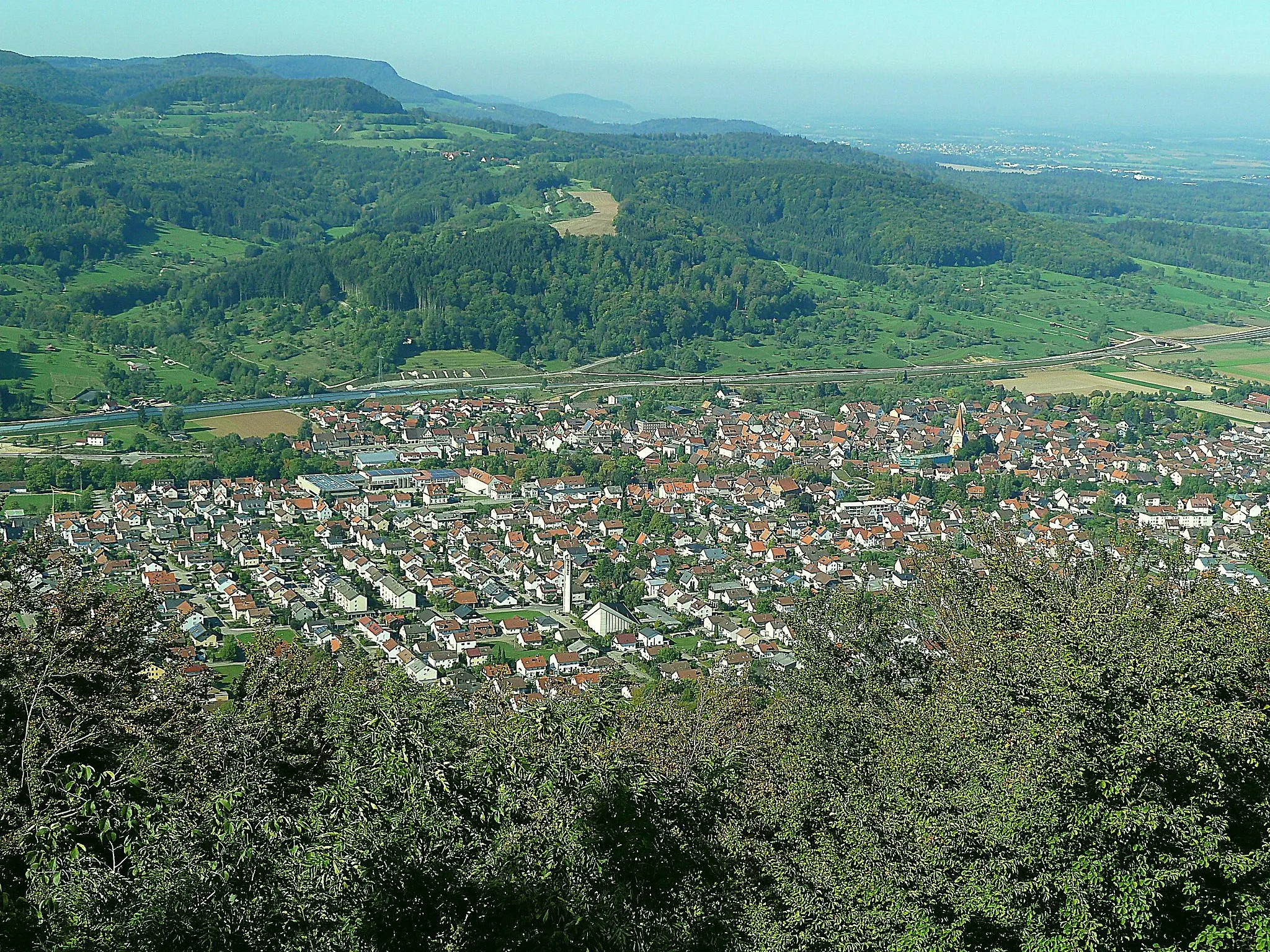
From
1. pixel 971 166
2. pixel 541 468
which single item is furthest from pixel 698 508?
pixel 971 166

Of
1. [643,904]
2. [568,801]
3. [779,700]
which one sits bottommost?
[779,700]

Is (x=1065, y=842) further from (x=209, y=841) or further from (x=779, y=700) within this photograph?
(x=779, y=700)

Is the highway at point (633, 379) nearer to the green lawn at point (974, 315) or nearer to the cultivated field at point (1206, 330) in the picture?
the cultivated field at point (1206, 330)

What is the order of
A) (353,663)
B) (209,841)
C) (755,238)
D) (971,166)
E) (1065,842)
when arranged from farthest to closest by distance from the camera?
(971,166) < (755,238) < (353,663) < (1065,842) < (209,841)

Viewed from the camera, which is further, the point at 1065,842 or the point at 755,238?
the point at 755,238

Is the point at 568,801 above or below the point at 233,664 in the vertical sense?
above

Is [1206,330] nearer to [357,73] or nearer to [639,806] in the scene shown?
[639,806]

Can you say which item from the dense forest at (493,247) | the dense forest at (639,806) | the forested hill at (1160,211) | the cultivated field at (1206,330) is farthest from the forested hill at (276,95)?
the dense forest at (639,806)
